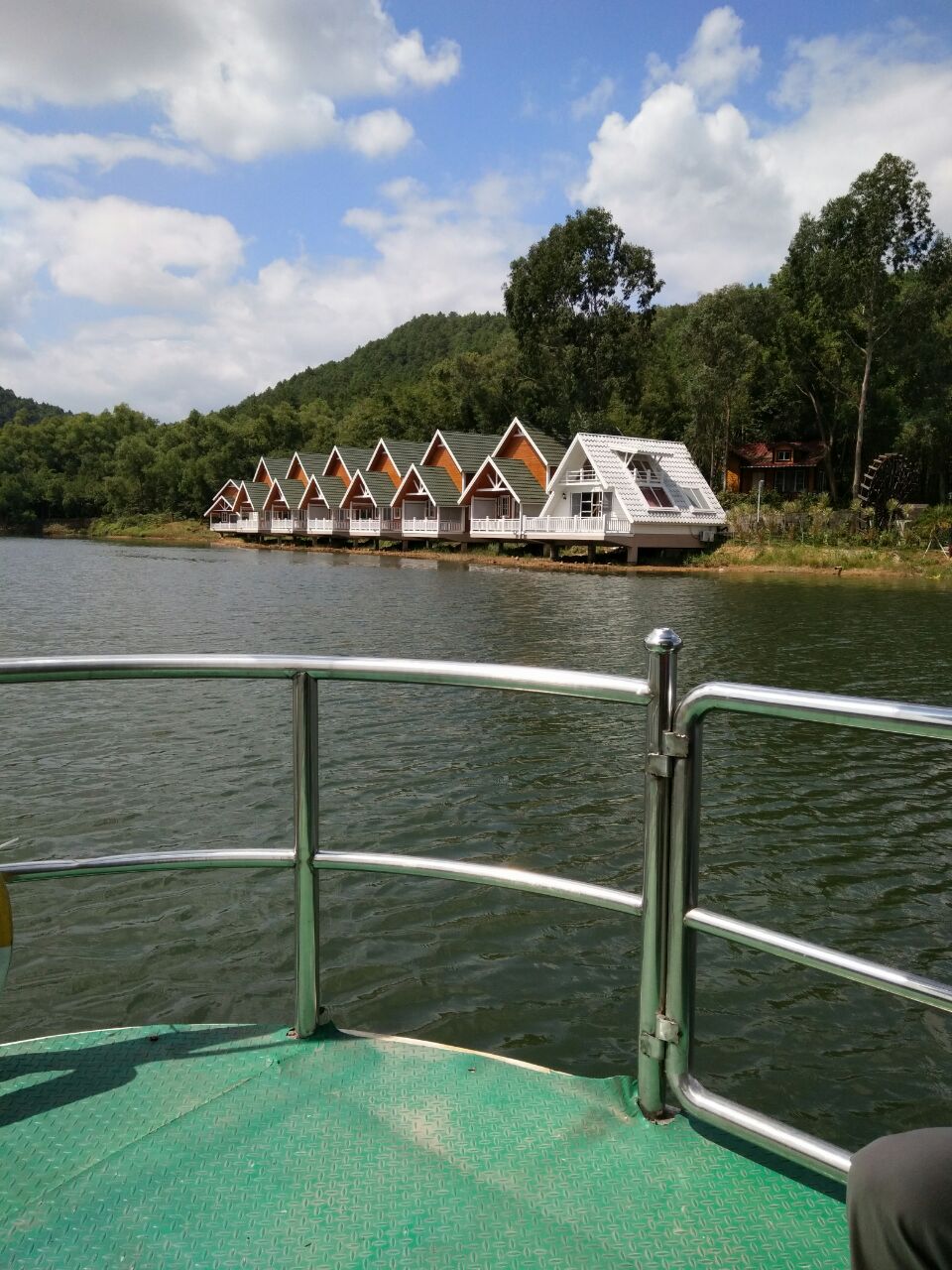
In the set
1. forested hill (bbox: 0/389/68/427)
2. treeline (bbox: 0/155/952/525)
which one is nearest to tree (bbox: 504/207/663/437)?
treeline (bbox: 0/155/952/525)

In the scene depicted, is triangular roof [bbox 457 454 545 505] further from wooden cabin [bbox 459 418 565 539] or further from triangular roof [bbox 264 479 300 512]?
triangular roof [bbox 264 479 300 512]

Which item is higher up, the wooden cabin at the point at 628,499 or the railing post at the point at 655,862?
the wooden cabin at the point at 628,499

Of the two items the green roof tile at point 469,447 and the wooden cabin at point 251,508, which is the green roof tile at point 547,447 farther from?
the wooden cabin at point 251,508

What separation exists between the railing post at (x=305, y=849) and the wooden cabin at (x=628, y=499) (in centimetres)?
3718

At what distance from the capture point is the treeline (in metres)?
38.1

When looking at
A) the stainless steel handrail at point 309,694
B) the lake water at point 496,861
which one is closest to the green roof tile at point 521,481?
the lake water at point 496,861

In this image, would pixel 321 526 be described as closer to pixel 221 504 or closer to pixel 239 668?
pixel 221 504

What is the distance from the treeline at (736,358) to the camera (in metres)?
38.1

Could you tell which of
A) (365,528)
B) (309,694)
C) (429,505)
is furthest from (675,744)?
(365,528)

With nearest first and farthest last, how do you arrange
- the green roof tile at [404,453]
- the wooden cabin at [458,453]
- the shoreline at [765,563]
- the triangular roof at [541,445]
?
the shoreline at [765,563] < the triangular roof at [541,445] < the wooden cabin at [458,453] < the green roof tile at [404,453]

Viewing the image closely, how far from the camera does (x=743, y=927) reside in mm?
1759

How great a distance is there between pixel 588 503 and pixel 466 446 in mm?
11099

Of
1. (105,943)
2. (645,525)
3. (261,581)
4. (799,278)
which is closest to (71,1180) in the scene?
(105,943)

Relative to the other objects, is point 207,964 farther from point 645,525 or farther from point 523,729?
point 645,525
